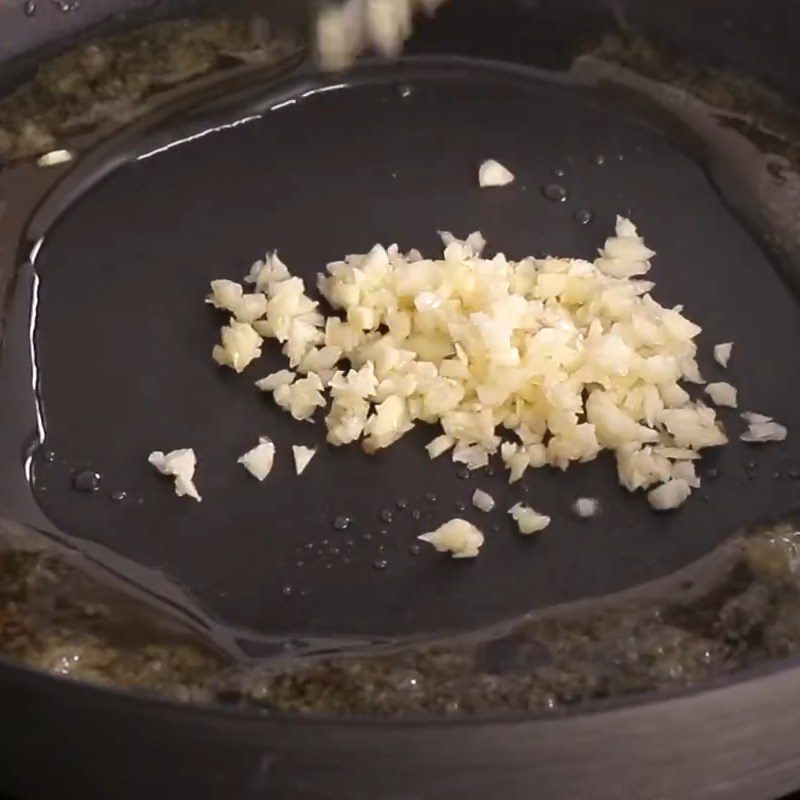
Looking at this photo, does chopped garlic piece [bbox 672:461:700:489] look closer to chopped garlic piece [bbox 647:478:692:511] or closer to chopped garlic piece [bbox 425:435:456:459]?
chopped garlic piece [bbox 647:478:692:511]

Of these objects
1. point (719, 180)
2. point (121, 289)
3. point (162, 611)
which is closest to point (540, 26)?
point (719, 180)

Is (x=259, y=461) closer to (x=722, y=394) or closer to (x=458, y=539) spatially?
(x=458, y=539)

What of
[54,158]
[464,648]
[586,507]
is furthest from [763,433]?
[54,158]

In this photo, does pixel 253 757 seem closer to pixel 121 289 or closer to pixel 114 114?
pixel 121 289

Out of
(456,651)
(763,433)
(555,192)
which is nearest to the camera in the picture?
(456,651)

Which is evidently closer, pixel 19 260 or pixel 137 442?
pixel 137 442

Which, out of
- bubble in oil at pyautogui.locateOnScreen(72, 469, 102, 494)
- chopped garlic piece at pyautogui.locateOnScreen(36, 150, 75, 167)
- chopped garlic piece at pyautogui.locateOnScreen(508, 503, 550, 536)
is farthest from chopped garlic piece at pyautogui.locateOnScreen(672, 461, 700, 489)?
chopped garlic piece at pyautogui.locateOnScreen(36, 150, 75, 167)

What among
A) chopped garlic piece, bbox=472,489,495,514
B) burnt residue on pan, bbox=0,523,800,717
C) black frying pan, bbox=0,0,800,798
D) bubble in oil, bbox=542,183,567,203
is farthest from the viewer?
bubble in oil, bbox=542,183,567,203
